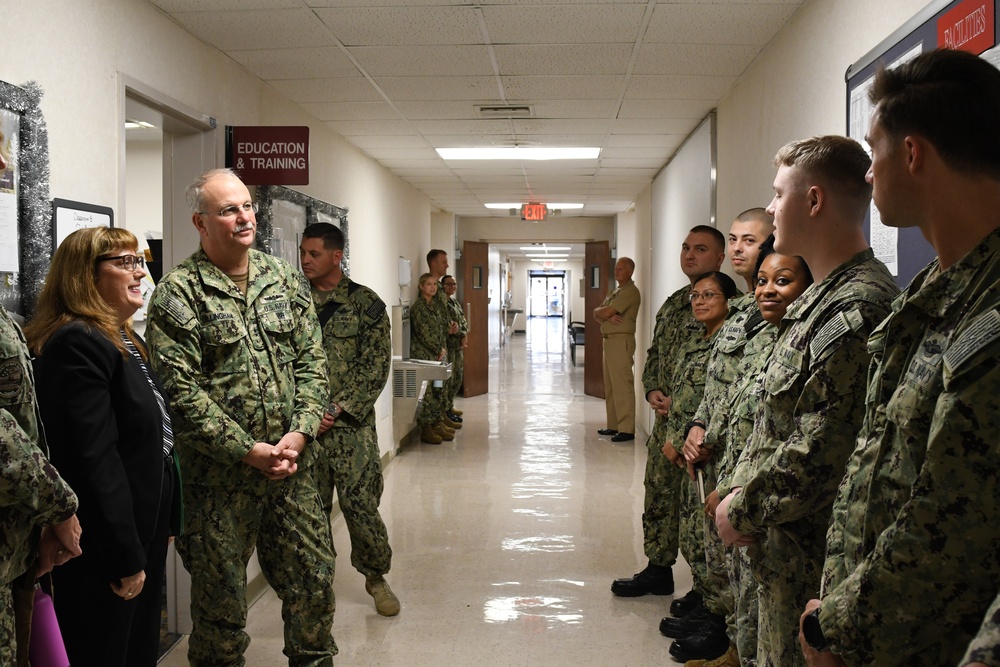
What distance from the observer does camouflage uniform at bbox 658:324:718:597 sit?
328 cm

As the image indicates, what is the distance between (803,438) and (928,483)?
483 mm

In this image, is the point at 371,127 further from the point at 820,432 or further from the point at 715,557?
the point at 820,432

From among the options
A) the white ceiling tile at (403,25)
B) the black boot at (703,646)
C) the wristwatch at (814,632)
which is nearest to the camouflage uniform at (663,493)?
the black boot at (703,646)

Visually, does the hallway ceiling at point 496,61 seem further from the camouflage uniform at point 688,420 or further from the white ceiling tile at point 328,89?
the camouflage uniform at point 688,420

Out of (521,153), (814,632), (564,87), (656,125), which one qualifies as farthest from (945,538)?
(521,153)

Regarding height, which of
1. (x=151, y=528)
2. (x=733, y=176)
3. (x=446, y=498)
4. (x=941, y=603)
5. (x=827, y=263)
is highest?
(x=733, y=176)

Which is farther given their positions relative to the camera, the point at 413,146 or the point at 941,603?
the point at 413,146

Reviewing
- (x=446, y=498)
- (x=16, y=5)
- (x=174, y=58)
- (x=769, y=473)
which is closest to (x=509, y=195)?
(x=446, y=498)

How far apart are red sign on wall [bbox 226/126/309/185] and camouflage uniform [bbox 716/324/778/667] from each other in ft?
7.51

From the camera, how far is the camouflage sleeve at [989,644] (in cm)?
89

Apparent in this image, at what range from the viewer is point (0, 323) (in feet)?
5.09

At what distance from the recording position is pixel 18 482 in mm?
1459

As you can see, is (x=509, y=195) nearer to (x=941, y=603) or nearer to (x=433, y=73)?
(x=433, y=73)

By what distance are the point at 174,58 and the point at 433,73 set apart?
4.34 ft
